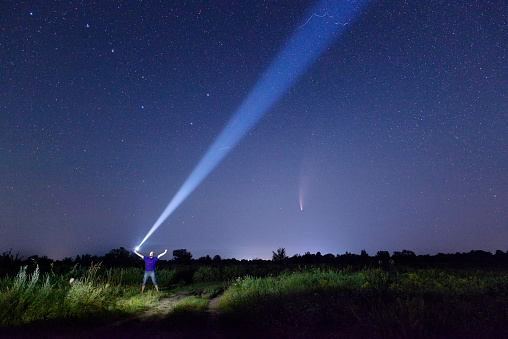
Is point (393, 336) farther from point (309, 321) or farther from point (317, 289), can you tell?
point (317, 289)

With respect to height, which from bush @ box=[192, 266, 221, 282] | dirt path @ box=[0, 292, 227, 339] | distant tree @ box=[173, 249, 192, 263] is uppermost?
distant tree @ box=[173, 249, 192, 263]

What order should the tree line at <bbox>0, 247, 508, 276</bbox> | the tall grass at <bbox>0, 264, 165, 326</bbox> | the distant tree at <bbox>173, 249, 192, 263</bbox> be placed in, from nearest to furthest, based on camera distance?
1. the tall grass at <bbox>0, 264, 165, 326</bbox>
2. the tree line at <bbox>0, 247, 508, 276</bbox>
3. the distant tree at <bbox>173, 249, 192, 263</bbox>

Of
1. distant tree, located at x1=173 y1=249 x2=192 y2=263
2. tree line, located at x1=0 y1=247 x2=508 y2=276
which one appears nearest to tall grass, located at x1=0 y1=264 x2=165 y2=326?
tree line, located at x1=0 y1=247 x2=508 y2=276

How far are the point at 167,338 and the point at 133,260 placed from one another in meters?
31.5

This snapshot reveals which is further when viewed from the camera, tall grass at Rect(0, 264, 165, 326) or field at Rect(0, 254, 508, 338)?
tall grass at Rect(0, 264, 165, 326)

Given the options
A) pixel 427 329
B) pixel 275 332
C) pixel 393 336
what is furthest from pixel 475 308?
pixel 275 332

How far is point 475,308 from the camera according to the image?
6941 mm

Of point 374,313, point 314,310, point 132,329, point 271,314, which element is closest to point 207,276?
point 271,314

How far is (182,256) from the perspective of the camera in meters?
46.8

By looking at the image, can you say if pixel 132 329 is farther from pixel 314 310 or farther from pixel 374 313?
pixel 374 313

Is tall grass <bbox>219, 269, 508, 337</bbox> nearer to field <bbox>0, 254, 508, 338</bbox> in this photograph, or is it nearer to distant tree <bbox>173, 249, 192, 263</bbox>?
field <bbox>0, 254, 508, 338</bbox>

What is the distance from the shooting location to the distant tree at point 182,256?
4600 centimetres

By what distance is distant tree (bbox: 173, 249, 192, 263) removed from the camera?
46.0m

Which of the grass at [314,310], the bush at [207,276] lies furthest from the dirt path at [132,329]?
the bush at [207,276]
